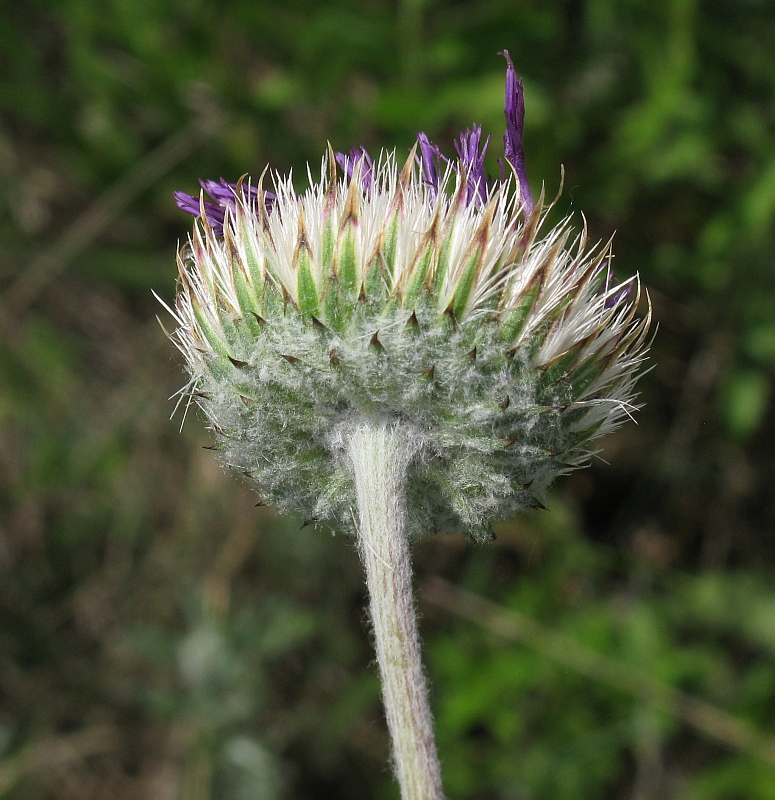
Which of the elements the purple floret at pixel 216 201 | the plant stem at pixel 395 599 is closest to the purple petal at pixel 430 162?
the purple floret at pixel 216 201

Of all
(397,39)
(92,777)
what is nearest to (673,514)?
(397,39)

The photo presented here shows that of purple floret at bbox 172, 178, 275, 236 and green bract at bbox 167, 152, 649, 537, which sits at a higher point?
purple floret at bbox 172, 178, 275, 236

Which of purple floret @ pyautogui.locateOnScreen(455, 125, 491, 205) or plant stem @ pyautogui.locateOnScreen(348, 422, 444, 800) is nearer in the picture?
plant stem @ pyautogui.locateOnScreen(348, 422, 444, 800)

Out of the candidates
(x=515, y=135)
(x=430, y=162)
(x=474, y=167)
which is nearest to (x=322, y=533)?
(x=430, y=162)

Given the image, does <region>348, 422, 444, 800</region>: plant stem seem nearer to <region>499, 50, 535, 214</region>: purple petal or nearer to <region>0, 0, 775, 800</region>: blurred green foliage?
<region>499, 50, 535, 214</region>: purple petal

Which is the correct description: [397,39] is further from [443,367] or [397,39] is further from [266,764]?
[266,764]

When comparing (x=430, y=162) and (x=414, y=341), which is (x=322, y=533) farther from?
(x=414, y=341)

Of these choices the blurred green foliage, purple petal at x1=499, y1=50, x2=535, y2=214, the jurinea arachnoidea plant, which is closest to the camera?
the jurinea arachnoidea plant

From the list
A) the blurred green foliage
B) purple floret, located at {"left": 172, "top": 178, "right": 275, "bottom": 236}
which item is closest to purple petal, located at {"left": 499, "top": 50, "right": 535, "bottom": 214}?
purple floret, located at {"left": 172, "top": 178, "right": 275, "bottom": 236}
